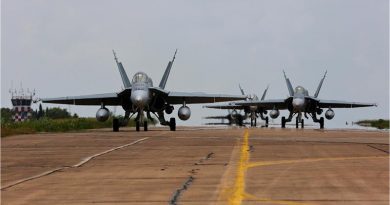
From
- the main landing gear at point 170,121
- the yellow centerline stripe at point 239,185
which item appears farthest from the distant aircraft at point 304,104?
the yellow centerline stripe at point 239,185

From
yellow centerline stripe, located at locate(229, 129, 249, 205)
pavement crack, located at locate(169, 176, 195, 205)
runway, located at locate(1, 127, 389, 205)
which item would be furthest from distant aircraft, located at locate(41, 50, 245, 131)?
pavement crack, located at locate(169, 176, 195, 205)

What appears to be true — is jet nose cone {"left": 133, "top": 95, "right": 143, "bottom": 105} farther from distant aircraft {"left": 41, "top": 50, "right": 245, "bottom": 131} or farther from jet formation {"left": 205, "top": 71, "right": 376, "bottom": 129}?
jet formation {"left": 205, "top": 71, "right": 376, "bottom": 129}

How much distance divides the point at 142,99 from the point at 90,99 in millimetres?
7602

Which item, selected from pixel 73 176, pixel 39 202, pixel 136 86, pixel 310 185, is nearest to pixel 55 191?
pixel 39 202

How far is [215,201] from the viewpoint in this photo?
9.49 meters

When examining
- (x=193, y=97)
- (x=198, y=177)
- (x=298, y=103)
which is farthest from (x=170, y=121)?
(x=198, y=177)

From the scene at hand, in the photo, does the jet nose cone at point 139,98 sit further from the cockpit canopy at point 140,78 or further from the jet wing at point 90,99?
the jet wing at point 90,99

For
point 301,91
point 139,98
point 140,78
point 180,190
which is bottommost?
point 180,190

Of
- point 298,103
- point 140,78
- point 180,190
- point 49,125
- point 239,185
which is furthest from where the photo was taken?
point 298,103

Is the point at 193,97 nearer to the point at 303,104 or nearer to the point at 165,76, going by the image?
the point at 165,76

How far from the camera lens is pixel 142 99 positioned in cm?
4178

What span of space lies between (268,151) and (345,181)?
9110 millimetres

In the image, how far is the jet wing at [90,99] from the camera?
46.3 m

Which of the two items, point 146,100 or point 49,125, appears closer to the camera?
point 146,100
